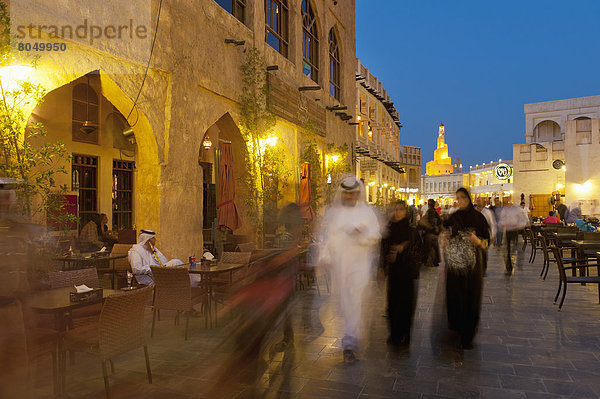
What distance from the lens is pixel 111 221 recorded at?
40.2 feet

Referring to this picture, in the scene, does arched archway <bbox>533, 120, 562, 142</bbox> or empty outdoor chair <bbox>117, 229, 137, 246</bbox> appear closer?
empty outdoor chair <bbox>117, 229, 137, 246</bbox>

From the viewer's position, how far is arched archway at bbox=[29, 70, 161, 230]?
7918 mm

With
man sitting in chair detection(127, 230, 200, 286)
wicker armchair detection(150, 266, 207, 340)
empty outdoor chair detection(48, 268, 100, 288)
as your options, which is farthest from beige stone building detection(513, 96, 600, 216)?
empty outdoor chair detection(48, 268, 100, 288)

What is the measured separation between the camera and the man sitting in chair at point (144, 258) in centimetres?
623

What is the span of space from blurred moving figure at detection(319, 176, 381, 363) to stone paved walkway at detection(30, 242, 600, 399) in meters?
0.63

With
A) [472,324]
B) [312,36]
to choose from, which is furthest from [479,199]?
[312,36]

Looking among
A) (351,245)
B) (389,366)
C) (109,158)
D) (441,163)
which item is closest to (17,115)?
(351,245)

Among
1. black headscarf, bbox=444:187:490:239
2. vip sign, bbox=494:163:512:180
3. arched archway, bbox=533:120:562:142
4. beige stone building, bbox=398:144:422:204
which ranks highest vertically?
arched archway, bbox=533:120:562:142

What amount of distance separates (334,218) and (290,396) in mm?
2036

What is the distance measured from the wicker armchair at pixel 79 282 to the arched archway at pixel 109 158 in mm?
A: 2706

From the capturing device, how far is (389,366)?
4.57 meters

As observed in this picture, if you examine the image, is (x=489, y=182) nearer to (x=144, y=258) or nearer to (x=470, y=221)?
(x=470, y=221)

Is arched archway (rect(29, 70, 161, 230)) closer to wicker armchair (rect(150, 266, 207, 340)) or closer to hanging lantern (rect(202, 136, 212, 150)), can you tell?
hanging lantern (rect(202, 136, 212, 150))

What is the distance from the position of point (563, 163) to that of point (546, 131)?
A: 1546 centimetres
